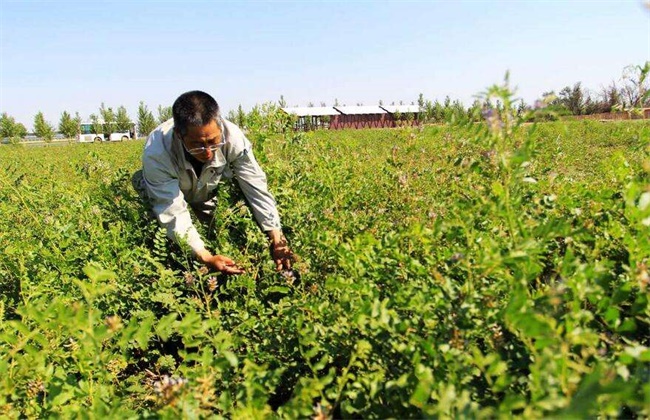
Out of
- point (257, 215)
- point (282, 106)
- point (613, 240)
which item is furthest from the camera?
point (282, 106)

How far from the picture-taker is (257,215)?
3.04 meters

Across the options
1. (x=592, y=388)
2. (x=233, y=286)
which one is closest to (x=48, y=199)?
(x=233, y=286)

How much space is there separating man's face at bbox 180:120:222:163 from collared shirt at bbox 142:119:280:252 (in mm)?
154

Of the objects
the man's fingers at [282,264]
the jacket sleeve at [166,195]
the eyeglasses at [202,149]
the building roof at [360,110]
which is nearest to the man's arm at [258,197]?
the man's fingers at [282,264]

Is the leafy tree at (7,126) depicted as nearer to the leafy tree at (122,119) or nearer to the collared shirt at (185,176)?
the leafy tree at (122,119)

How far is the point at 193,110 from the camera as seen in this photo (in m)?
2.81

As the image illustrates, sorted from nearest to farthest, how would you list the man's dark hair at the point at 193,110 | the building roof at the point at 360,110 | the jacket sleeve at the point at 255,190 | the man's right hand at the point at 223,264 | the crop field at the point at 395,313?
the crop field at the point at 395,313 → the man's right hand at the point at 223,264 → the man's dark hair at the point at 193,110 → the jacket sleeve at the point at 255,190 → the building roof at the point at 360,110

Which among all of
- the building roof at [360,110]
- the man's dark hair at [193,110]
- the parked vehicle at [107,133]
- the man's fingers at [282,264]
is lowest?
the man's fingers at [282,264]

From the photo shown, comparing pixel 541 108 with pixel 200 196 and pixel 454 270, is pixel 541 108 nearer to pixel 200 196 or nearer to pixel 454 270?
pixel 454 270

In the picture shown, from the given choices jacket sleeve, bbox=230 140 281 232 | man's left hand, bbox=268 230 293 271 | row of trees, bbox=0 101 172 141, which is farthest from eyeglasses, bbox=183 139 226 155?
row of trees, bbox=0 101 172 141

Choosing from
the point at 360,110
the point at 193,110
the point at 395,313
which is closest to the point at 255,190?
the point at 193,110

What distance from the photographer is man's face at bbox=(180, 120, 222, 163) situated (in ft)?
9.21

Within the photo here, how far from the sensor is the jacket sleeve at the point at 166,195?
291cm

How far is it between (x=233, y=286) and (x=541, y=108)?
4.84ft
